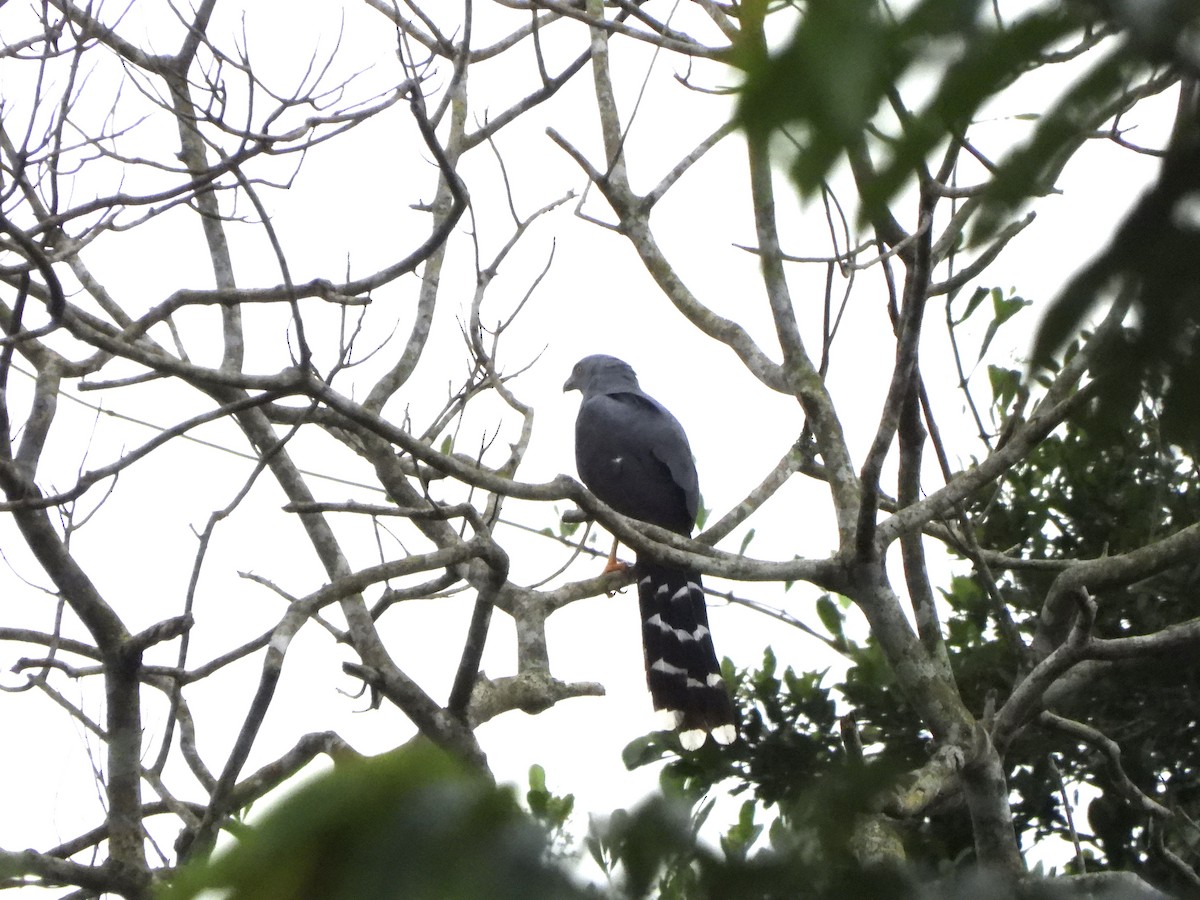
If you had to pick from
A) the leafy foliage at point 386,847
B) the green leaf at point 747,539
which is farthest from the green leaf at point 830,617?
the leafy foliage at point 386,847

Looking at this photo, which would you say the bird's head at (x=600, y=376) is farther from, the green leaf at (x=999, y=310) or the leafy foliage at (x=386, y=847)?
the leafy foliage at (x=386, y=847)

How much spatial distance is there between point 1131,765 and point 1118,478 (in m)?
0.96

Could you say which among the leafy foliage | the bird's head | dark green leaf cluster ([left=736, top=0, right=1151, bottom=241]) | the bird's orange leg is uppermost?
the bird's head

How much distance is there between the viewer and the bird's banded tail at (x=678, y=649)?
530 cm

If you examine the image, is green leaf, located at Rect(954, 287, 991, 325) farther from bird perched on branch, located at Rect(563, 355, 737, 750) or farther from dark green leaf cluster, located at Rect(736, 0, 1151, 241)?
dark green leaf cluster, located at Rect(736, 0, 1151, 241)

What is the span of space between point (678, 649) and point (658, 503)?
1.12 m

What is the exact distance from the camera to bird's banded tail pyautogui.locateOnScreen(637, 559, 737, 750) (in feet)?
17.4

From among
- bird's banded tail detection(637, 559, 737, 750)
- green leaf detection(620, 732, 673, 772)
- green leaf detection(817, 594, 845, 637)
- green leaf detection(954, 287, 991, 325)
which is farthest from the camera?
bird's banded tail detection(637, 559, 737, 750)

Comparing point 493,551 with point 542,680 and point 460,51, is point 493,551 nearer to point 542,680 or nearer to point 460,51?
point 542,680

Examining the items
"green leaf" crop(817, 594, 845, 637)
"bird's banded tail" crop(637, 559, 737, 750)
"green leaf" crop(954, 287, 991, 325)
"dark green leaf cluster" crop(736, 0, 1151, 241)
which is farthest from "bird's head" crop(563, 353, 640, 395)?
"dark green leaf cluster" crop(736, 0, 1151, 241)

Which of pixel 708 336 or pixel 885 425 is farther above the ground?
pixel 708 336

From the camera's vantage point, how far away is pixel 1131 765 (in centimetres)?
385

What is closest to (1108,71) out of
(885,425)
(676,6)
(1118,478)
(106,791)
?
(885,425)

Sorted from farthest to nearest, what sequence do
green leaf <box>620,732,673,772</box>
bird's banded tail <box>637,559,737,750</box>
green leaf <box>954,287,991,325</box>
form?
bird's banded tail <box>637,559,737,750</box>
green leaf <box>954,287,991,325</box>
green leaf <box>620,732,673,772</box>
